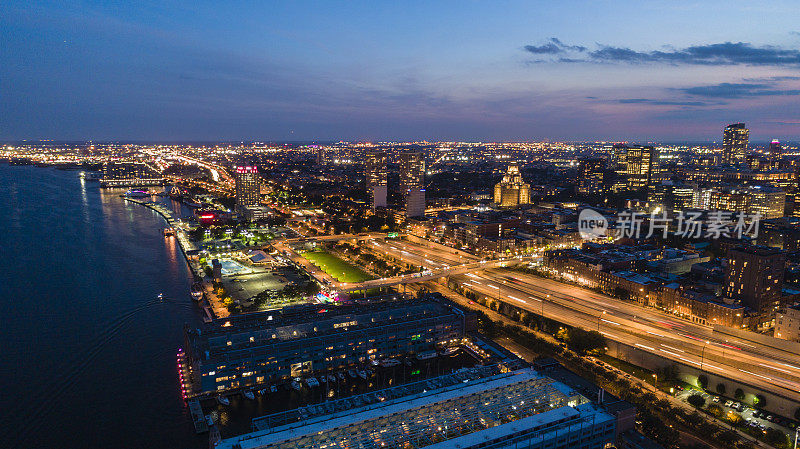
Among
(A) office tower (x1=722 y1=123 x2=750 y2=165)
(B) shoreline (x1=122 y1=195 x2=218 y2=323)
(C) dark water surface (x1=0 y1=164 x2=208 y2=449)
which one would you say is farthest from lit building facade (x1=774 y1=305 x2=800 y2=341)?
(A) office tower (x1=722 y1=123 x2=750 y2=165)

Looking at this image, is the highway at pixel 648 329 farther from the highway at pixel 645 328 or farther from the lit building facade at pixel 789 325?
the lit building facade at pixel 789 325

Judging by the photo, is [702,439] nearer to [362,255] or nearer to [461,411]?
[461,411]

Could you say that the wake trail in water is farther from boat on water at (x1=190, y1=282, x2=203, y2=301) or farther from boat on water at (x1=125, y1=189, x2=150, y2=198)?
boat on water at (x1=125, y1=189, x2=150, y2=198)

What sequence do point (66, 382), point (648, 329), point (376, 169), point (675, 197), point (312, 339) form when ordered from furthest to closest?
point (376, 169), point (675, 197), point (648, 329), point (312, 339), point (66, 382)

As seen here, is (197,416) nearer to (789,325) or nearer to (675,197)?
(789,325)

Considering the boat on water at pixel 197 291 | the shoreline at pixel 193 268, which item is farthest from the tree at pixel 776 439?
the boat on water at pixel 197 291

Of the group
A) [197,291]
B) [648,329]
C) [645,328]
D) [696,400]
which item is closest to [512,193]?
[645,328]
